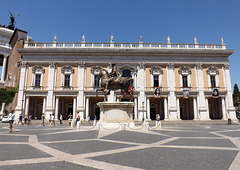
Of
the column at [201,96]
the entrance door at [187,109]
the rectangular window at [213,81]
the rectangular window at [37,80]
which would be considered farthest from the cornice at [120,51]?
the entrance door at [187,109]

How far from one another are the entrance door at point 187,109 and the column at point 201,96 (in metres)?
2.70

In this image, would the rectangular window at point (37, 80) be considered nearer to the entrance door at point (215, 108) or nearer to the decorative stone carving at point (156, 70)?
the decorative stone carving at point (156, 70)

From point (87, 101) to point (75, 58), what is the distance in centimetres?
882

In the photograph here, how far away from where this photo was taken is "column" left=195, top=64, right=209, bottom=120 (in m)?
29.9

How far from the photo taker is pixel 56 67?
104ft

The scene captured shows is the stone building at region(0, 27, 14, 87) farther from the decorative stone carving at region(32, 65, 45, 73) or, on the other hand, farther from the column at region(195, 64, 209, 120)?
the column at region(195, 64, 209, 120)

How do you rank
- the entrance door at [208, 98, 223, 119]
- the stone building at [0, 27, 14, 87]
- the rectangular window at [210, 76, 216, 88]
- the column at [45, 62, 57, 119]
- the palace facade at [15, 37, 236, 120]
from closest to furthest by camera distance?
the column at [45, 62, 57, 119], the palace facade at [15, 37, 236, 120], the rectangular window at [210, 76, 216, 88], the entrance door at [208, 98, 223, 119], the stone building at [0, 27, 14, 87]

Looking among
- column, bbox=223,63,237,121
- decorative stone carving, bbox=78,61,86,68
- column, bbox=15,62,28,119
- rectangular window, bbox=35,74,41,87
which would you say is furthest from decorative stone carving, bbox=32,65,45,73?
column, bbox=223,63,237,121

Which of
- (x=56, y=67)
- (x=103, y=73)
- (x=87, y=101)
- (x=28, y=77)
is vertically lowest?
(x=87, y=101)

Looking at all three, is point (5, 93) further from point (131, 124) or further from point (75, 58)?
point (131, 124)

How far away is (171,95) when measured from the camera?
3078cm

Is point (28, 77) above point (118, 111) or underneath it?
above

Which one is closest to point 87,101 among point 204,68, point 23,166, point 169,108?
point 169,108

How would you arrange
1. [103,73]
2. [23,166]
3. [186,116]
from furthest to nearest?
[186,116] < [103,73] < [23,166]
